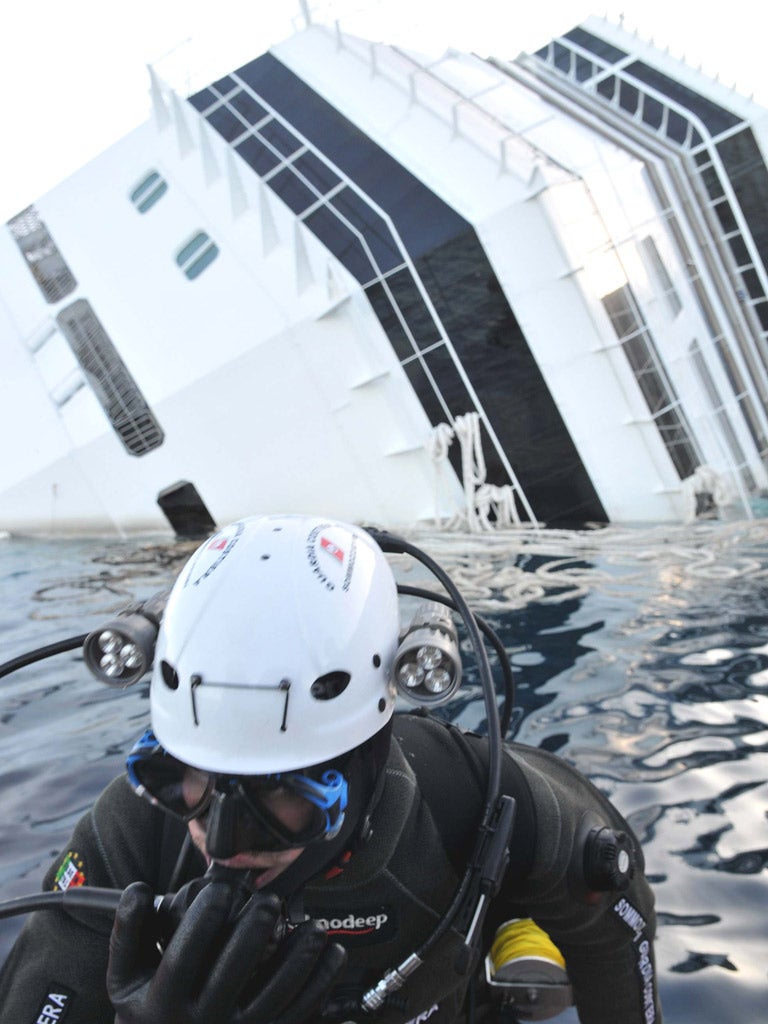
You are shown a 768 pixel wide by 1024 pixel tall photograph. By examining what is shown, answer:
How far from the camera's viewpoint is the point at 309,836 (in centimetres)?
150

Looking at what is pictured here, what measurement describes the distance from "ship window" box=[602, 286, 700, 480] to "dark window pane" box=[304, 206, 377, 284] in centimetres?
237

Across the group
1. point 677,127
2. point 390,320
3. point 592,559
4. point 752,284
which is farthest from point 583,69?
point 592,559

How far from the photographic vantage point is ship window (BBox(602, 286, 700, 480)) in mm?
8867

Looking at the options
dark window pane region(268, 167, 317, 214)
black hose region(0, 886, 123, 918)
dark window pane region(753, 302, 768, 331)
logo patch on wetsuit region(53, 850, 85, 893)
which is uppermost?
dark window pane region(268, 167, 317, 214)

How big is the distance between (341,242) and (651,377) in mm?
3392

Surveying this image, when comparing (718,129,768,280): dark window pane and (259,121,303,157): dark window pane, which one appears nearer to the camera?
(259,121,303,157): dark window pane

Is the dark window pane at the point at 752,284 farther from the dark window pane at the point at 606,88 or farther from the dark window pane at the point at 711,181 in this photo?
the dark window pane at the point at 606,88

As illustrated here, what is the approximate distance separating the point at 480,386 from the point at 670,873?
6.27 metres

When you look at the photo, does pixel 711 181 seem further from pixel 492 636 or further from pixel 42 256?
pixel 492 636

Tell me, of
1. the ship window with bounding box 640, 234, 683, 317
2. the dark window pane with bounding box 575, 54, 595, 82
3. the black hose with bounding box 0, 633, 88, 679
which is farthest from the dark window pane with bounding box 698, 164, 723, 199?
the black hose with bounding box 0, 633, 88, 679

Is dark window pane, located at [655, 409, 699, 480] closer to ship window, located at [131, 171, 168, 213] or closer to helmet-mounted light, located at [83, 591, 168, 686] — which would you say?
ship window, located at [131, 171, 168, 213]

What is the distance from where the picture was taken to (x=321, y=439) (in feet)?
31.2

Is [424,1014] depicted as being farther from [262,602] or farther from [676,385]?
[676,385]

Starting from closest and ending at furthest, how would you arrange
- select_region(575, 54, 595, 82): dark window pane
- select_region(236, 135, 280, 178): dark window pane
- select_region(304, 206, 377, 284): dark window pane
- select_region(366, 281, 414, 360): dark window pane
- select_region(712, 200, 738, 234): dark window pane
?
1. select_region(366, 281, 414, 360): dark window pane
2. select_region(304, 206, 377, 284): dark window pane
3. select_region(236, 135, 280, 178): dark window pane
4. select_region(712, 200, 738, 234): dark window pane
5. select_region(575, 54, 595, 82): dark window pane
